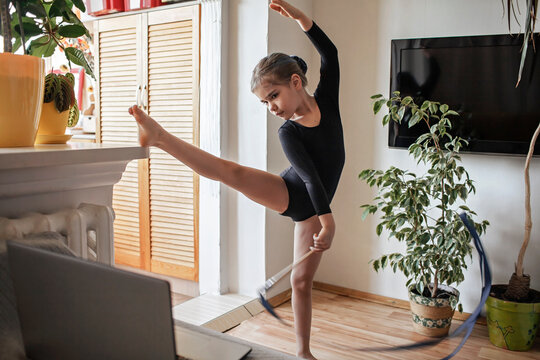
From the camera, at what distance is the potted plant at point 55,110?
124cm

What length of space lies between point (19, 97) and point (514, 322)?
245cm

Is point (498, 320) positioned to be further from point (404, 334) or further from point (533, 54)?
point (533, 54)

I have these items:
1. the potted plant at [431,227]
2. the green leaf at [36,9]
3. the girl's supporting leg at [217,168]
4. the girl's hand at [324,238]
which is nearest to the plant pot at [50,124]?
the green leaf at [36,9]

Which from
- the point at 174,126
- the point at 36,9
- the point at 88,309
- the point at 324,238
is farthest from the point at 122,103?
the point at 88,309

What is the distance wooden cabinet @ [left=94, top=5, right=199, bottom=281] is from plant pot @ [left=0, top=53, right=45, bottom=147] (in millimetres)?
2107

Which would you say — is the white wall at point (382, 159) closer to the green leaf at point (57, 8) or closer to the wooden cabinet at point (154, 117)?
the wooden cabinet at point (154, 117)

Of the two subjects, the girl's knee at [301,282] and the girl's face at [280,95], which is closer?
the girl's face at [280,95]

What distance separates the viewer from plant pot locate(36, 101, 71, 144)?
1243mm

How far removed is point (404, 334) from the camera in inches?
107

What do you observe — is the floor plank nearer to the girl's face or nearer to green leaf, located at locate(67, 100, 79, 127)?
the girl's face

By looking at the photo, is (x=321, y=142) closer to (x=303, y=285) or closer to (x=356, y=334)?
(x=303, y=285)

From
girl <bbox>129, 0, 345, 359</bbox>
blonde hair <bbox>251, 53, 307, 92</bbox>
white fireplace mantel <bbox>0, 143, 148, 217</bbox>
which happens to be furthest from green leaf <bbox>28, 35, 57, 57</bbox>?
blonde hair <bbox>251, 53, 307, 92</bbox>

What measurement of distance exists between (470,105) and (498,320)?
1169 mm

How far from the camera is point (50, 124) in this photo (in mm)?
1259
